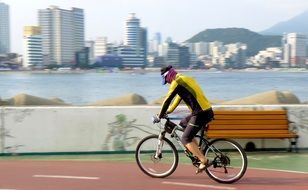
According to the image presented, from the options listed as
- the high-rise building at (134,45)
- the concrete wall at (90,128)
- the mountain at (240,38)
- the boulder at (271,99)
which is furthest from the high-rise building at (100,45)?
the concrete wall at (90,128)

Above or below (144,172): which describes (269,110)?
above

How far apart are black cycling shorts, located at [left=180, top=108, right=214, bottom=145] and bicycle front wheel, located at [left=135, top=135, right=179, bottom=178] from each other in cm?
41

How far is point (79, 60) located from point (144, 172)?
294 ft

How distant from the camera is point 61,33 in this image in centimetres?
11238

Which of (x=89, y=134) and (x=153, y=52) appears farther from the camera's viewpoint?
(x=153, y=52)

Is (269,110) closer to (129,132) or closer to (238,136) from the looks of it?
(238,136)

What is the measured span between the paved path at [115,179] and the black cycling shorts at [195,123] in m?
0.63

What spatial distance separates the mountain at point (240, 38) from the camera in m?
118

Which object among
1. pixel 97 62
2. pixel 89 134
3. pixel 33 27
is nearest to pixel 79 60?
pixel 97 62

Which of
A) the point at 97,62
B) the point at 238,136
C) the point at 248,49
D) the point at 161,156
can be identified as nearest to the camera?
the point at 161,156

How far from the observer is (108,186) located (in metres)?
6.92

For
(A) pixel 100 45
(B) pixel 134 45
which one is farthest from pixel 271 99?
(A) pixel 100 45

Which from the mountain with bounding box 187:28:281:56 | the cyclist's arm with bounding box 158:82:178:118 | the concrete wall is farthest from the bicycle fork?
the mountain with bounding box 187:28:281:56

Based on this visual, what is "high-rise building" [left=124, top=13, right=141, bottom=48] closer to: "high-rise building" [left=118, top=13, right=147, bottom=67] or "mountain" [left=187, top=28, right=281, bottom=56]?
"high-rise building" [left=118, top=13, right=147, bottom=67]
